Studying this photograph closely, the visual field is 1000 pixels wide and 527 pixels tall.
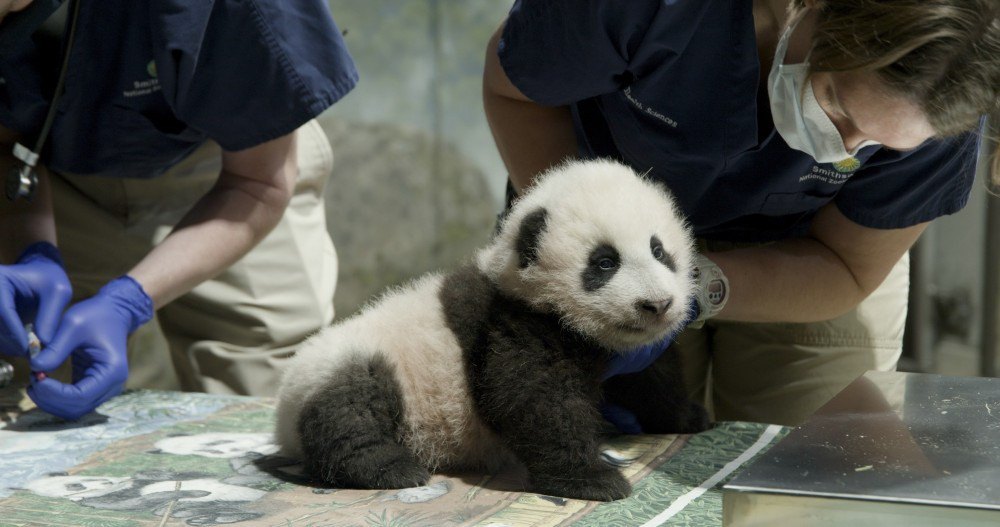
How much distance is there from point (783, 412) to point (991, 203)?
1.66m

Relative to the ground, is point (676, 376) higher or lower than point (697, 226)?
lower

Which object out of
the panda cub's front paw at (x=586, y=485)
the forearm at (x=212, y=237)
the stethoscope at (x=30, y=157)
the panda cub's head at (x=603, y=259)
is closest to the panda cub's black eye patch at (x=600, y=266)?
the panda cub's head at (x=603, y=259)

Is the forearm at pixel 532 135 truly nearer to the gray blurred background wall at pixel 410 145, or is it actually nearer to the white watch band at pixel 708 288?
the white watch band at pixel 708 288

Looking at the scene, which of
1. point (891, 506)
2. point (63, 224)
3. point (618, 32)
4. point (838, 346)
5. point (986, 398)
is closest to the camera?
point (891, 506)

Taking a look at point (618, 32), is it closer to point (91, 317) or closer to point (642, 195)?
point (642, 195)

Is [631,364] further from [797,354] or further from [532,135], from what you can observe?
[797,354]

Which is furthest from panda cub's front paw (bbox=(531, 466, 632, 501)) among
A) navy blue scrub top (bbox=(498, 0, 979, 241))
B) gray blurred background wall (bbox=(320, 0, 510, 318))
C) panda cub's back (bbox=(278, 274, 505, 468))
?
gray blurred background wall (bbox=(320, 0, 510, 318))

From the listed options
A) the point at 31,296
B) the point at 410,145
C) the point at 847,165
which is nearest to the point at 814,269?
the point at 847,165

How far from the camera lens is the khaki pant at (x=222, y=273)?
2.03 meters

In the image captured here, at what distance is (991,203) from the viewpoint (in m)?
3.04

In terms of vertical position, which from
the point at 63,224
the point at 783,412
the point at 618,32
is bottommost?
the point at 783,412

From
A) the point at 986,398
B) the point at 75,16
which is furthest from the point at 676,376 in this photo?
the point at 75,16

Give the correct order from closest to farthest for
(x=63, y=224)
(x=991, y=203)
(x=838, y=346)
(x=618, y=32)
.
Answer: (x=618, y=32) → (x=838, y=346) → (x=63, y=224) → (x=991, y=203)

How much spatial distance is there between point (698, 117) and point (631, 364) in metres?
0.38
